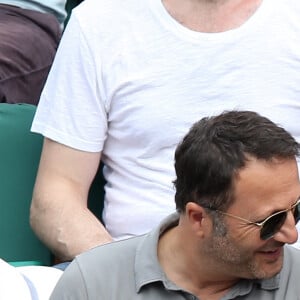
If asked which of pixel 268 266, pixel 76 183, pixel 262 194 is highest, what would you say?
pixel 262 194

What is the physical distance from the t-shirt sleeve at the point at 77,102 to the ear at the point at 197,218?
589 millimetres

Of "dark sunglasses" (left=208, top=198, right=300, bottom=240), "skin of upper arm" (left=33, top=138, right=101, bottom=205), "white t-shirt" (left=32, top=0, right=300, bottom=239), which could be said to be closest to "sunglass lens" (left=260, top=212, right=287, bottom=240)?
"dark sunglasses" (left=208, top=198, right=300, bottom=240)

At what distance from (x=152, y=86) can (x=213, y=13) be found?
208 millimetres

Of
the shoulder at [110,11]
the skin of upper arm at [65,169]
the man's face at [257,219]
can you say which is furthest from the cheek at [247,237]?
the shoulder at [110,11]

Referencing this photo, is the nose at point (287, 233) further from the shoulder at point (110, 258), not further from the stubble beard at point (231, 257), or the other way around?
the shoulder at point (110, 258)

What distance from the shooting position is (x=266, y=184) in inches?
68.1

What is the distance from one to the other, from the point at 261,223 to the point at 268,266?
0.08 meters

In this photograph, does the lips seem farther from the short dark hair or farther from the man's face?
the short dark hair

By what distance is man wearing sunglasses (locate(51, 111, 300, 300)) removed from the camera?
5.70ft

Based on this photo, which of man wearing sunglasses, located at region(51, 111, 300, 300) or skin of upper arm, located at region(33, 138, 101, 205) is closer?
man wearing sunglasses, located at region(51, 111, 300, 300)

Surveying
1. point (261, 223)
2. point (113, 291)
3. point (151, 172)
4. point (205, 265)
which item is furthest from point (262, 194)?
point (151, 172)

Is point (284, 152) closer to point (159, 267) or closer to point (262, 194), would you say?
point (262, 194)

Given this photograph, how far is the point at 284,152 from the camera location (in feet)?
5.69

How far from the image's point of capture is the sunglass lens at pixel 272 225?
68.2 inches
